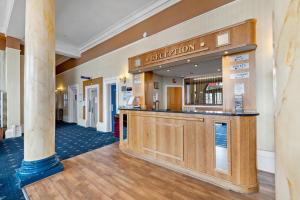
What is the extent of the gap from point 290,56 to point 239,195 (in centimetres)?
240

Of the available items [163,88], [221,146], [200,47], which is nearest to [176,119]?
[221,146]

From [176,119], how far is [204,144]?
669 mm

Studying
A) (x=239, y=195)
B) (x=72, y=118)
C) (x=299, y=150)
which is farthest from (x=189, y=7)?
(x=72, y=118)

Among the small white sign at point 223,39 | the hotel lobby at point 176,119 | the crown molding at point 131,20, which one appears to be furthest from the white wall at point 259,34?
the crown molding at point 131,20

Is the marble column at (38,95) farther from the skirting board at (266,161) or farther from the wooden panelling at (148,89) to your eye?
the skirting board at (266,161)

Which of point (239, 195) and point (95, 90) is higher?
point (95, 90)

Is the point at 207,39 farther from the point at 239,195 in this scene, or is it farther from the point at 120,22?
the point at 120,22

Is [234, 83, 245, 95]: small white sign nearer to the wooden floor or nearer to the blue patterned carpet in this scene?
the wooden floor

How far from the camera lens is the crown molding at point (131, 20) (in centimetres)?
461

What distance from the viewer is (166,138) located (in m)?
3.19

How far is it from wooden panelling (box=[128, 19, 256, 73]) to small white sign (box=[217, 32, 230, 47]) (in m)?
0.05

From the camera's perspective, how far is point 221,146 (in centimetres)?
252

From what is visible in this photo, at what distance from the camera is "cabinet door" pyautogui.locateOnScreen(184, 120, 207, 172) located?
2.67 meters

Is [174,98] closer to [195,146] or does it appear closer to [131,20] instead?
[131,20]
